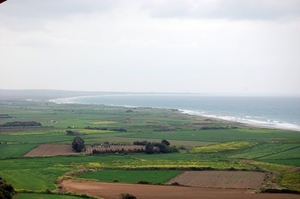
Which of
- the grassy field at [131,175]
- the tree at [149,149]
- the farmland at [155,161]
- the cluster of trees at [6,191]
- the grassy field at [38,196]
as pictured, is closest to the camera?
the cluster of trees at [6,191]

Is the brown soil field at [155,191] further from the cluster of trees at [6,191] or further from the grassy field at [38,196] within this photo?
the cluster of trees at [6,191]

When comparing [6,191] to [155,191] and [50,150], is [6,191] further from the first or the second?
[50,150]

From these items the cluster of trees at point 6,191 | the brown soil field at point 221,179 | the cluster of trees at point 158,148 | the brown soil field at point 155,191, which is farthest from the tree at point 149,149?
the cluster of trees at point 6,191

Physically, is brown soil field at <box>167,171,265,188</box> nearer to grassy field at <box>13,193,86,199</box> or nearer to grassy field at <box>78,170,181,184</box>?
grassy field at <box>78,170,181,184</box>

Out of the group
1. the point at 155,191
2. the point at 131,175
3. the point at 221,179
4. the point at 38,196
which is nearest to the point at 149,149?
the point at 131,175

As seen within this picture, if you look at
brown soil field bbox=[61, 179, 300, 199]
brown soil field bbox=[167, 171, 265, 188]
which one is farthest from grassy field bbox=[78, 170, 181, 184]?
brown soil field bbox=[61, 179, 300, 199]

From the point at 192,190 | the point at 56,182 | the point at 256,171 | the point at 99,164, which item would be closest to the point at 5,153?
the point at 99,164

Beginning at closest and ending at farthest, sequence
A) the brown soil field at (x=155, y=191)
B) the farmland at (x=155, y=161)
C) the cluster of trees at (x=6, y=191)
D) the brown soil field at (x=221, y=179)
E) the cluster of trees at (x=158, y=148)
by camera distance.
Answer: the cluster of trees at (x=6, y=191) → the brown soil field at (x=155, y=191) → the brown soil field at (x=221, y=179) → the farmland at (x=155, y=161) → the cluster of trees at (x=158, y=148)
